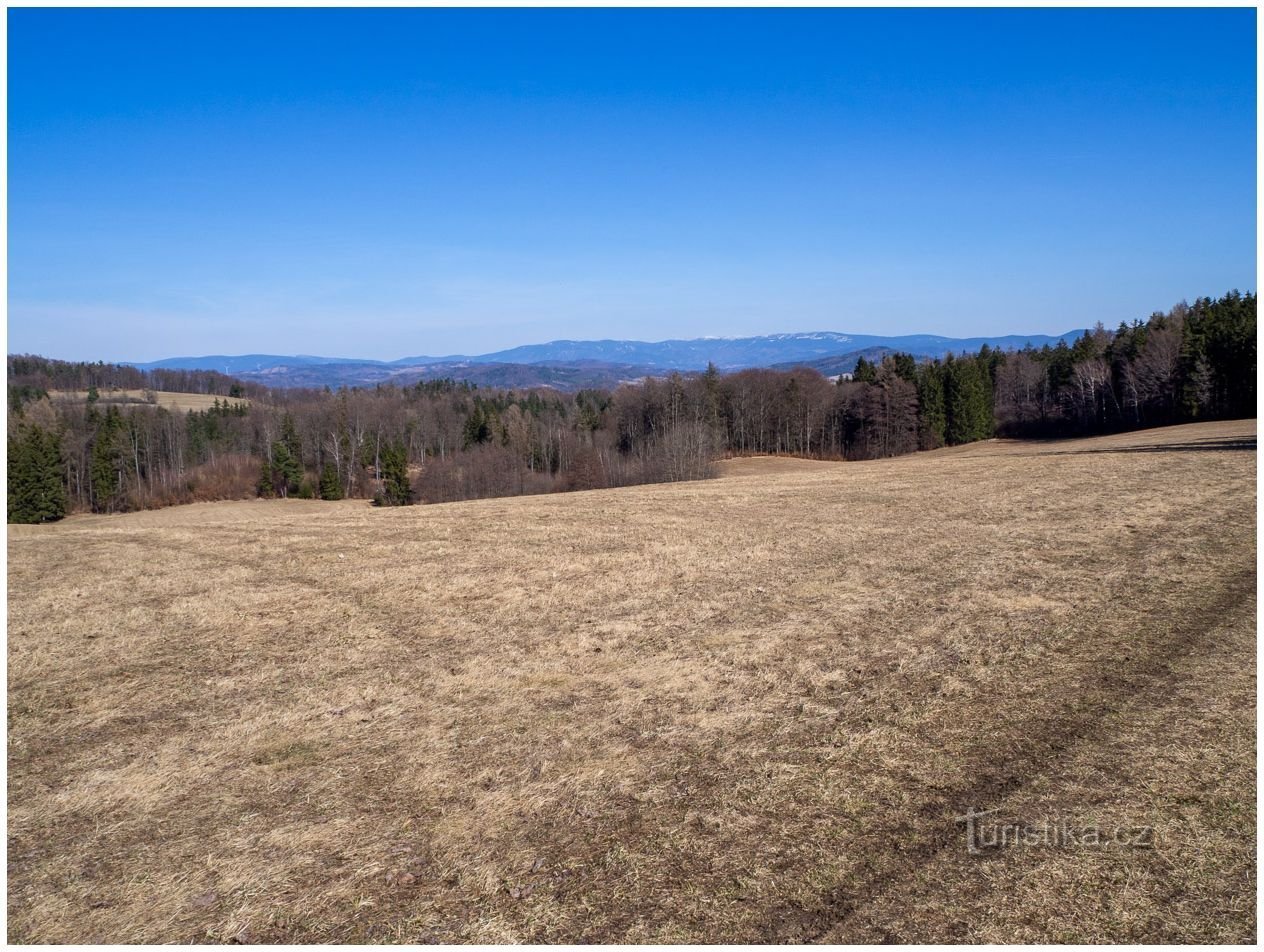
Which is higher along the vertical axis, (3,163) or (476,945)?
(3,163)

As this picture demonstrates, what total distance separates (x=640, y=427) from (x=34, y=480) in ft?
165

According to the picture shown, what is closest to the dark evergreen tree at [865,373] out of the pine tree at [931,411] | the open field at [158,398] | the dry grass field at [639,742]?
the pine tree at [931,411]

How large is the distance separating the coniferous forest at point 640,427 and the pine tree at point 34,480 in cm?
14

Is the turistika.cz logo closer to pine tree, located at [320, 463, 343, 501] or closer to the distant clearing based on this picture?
pine tree, located at [320, 463, 343, 501]

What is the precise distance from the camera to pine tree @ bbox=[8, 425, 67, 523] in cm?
5506

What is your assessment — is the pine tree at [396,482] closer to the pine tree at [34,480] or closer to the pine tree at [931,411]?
the pine tree at [34,480]

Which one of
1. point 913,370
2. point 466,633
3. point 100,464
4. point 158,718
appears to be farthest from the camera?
point 913,370

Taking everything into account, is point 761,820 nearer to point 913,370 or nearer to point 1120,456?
point 1120,456

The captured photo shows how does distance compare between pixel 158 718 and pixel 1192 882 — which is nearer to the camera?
pixel 1192 882

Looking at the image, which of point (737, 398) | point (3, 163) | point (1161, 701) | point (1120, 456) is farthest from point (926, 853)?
point (737, 398)

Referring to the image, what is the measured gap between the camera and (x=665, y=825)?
223 inches

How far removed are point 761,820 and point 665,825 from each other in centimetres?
69

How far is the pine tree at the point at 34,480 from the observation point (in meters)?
55.1

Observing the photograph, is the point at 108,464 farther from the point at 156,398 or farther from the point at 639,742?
the point at 639,742
